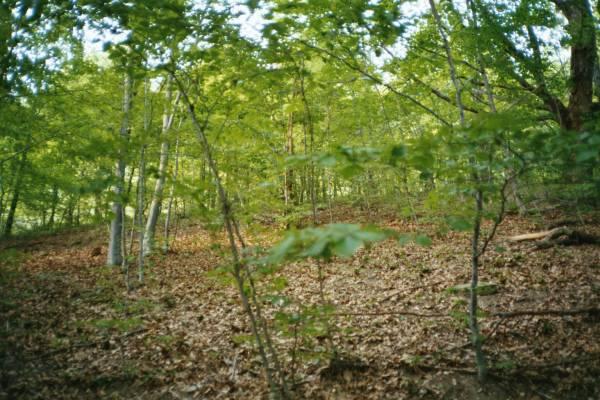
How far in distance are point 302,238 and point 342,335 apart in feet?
11.7

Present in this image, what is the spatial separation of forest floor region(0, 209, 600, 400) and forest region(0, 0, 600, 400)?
0.10 feet

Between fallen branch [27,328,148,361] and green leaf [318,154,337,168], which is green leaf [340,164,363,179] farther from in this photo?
fallen branch [27,328,148,361]

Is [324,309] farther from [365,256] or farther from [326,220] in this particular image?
[326,220]

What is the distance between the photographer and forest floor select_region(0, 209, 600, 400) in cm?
338

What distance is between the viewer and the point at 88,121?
7.04 metres

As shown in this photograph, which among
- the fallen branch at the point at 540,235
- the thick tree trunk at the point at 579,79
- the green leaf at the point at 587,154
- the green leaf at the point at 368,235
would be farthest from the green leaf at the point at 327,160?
the thick tree trunk at the point at 579,79

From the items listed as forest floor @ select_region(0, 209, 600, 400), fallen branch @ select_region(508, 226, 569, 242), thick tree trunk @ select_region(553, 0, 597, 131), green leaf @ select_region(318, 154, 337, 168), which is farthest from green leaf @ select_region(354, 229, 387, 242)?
thick tree trunk @ select_region(553, 0, 597, 131)

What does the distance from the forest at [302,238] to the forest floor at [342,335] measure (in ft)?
0.10

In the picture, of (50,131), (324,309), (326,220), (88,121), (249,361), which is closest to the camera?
(324,309)

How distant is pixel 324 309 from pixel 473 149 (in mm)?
1641

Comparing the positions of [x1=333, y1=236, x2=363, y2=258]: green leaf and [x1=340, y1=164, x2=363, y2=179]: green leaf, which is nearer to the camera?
[x1=333, y1=236, x2=363, y2=258]: green leaf

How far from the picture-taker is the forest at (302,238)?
99.0 inches

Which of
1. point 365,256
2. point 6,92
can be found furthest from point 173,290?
point 6,92

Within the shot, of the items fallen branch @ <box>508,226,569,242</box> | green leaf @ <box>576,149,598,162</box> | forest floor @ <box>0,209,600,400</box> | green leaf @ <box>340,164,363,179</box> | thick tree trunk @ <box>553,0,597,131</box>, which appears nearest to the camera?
green leaf @ <box>576,149,598,162</box>
